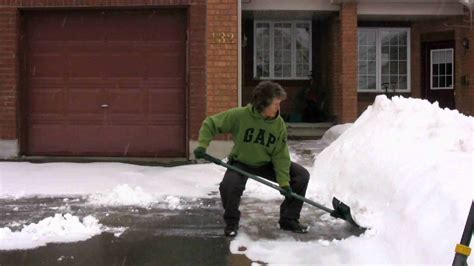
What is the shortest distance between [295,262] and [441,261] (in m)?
1.22

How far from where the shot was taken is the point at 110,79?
35.4 feet

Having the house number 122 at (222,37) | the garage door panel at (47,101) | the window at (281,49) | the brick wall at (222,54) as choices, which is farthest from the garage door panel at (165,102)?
the window at (281,49)

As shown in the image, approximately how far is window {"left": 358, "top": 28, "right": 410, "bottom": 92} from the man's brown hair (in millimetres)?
11386

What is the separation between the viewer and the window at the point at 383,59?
1648 centimetres

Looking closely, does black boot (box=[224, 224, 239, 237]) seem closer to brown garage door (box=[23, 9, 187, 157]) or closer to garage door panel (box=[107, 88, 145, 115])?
brown garage door (box=[23, 9, 187, 157])

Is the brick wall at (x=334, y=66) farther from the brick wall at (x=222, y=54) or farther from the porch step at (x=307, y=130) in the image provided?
the brick wall at (x=222, y=54)

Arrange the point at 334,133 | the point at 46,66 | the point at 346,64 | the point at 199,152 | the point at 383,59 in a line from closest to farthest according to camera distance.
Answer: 1. the point at 199,152
2. the point at 46,66
3. the point at 334,133
4. the point at 346,64
5. the point at 383,59

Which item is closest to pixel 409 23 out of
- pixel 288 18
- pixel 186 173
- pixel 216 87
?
pixel 288 18

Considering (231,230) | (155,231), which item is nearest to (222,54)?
(155,231)

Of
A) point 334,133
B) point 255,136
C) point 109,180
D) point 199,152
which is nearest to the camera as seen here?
point 199,152

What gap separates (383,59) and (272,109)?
1180cm

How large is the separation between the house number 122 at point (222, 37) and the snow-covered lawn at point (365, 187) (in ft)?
7.30

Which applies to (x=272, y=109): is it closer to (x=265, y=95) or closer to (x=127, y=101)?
(x=265, y=95)

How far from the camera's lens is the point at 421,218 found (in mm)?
5008
